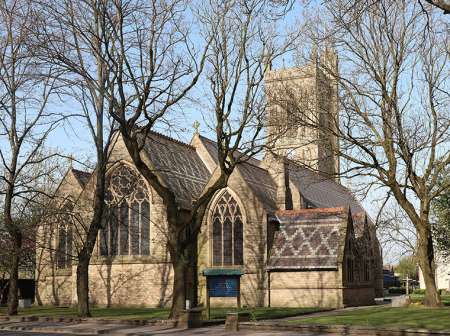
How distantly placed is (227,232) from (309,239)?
5.11 meters

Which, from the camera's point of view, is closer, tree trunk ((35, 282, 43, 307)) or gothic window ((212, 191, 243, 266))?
gothic window ((212, 191, 243, 266))

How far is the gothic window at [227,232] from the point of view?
38.6 m

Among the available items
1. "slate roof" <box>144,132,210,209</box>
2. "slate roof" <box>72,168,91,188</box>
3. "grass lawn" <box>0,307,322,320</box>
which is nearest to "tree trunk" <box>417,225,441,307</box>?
"grass lawn" <box>0,307,322,320</box>

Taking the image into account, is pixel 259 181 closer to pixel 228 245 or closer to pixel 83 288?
pixel 228 245

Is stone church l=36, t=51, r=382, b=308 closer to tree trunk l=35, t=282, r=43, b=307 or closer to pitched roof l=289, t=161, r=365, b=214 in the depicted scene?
tree trunk l=35, t=282, r=43, b=307

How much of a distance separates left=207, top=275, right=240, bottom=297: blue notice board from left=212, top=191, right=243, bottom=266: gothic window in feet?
14.8

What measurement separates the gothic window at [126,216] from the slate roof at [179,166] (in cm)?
183

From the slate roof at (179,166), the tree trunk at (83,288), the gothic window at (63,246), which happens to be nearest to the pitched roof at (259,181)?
the slate roof at (179,166)

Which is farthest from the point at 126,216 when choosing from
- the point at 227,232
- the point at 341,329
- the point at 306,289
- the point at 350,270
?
the point at 341,329

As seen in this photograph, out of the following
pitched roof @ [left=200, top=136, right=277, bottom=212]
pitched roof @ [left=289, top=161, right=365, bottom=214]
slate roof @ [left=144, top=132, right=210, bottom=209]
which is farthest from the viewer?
pitched roof @ [left=289, top=161, right=365, bottom=214]

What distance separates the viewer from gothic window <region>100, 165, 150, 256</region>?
129 feet

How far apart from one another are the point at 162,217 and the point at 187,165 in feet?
24.2

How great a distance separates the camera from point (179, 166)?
144ft

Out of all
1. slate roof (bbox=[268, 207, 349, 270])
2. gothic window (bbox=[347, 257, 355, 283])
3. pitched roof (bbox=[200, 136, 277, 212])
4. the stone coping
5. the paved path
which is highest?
pitched roof (bbox=[200, 136, 277, 212])
